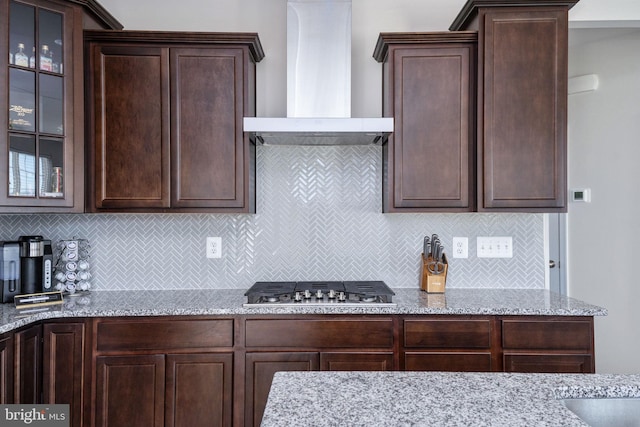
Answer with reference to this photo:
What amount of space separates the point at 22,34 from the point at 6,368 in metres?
1.65

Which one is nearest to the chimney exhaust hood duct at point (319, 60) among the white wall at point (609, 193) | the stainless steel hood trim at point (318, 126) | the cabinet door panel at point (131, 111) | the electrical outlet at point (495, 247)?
the stainless steel hood trim at point (318, 126)

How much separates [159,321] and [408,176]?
1.55 metres

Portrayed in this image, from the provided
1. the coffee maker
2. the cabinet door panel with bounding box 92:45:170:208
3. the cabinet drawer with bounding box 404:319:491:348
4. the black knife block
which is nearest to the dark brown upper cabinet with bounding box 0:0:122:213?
the cabinet door panel with bounding box 92:45:170:208

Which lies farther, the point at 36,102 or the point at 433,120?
the point at 433,120

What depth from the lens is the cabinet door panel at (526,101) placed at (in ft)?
7.37

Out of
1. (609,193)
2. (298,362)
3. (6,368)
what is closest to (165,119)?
(6,368)

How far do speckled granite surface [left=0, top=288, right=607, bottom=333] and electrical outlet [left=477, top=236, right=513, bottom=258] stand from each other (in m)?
0.36

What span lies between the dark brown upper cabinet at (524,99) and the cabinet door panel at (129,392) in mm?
2050

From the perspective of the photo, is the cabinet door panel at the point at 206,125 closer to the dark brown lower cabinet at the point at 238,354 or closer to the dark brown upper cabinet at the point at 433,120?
the dark brown lower cabinet at the point at 238,354

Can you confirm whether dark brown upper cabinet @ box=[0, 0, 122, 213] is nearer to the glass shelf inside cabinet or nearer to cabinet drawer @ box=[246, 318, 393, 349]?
the glass shelf inside cabinet

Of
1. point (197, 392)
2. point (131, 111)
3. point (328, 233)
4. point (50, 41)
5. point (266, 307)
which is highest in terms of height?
point (50, 41)

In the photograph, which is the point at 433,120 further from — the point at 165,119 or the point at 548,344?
the point at 165,119

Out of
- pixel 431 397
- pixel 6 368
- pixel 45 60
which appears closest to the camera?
pixel 431 397

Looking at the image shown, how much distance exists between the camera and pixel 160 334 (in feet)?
6.77
